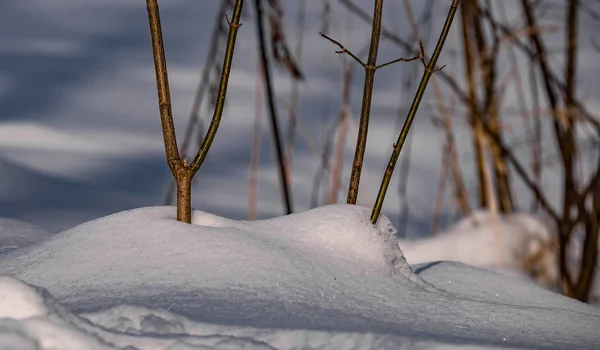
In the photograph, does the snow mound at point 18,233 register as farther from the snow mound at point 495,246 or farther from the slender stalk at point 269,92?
the snow mound at point 495,246

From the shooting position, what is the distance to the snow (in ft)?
2.85

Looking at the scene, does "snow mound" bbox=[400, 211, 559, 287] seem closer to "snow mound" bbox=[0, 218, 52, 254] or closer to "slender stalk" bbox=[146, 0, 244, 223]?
Answer: "snow mound" bbox=[0, 218, 52, 254]

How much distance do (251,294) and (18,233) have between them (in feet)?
2.71

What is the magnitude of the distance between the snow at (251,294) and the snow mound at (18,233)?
27 cm

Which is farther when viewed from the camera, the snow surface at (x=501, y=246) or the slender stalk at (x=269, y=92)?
the snow surface at (x=501, y=246)

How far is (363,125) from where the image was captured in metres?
1.38

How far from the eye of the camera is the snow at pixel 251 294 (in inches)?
34.2

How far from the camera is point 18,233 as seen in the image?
1.70 m

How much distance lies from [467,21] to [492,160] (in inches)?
16.6

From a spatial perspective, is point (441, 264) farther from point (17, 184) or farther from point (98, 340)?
point (17, 184)

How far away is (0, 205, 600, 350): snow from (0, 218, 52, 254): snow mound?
27 cm

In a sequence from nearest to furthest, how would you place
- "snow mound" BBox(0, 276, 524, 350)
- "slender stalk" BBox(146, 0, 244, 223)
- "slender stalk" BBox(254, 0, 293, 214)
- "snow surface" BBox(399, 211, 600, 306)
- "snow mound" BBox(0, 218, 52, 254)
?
"snow mound" BBox(0, 276, 524, 350)
"slender stalk" BBox(146, 0, 244, 223)
"snow mound" BBox(0, 218, 52, 254)
"slender stalk" BBox(254, 0, 293, 214)
"snow surface" BBox(399, 211, 600, 306)

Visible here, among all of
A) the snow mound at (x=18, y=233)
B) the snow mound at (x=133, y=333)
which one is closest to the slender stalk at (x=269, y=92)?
the snow mound at (x=18, y=233)

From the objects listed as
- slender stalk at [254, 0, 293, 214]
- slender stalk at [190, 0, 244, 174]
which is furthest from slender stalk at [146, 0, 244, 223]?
slender stalk at [254, 0, 293, 214]
